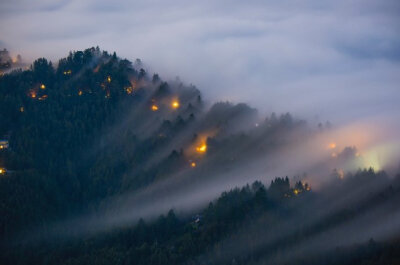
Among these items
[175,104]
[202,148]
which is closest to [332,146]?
[202,148]

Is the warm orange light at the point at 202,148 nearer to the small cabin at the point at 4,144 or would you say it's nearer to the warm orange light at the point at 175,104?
the warm orange light at the point at 175,104

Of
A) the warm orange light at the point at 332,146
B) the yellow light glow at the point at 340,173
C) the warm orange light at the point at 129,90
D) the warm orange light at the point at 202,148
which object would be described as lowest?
the yellow light glow at the point at 340,173

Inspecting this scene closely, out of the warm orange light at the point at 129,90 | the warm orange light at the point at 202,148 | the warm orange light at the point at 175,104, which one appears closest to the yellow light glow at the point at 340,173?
the warm orange light at the point at 202,148

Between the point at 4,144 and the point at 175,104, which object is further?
the point at 175,104

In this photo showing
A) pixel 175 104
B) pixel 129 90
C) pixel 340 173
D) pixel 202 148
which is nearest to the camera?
pixel 340 173

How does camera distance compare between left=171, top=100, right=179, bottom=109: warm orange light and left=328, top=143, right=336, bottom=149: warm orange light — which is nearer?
left=328, top=143, right=336, bottom=149: warm orange light

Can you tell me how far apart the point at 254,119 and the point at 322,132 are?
2081 centimetres

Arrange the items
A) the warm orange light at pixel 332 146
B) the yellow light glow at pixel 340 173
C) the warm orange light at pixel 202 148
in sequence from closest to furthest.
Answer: the yellow light glow at pixel 340 173, the warm orange light at pixel 202 148, the warm orange light at pixel 332 146

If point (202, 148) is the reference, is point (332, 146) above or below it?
below

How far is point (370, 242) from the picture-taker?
65000mm

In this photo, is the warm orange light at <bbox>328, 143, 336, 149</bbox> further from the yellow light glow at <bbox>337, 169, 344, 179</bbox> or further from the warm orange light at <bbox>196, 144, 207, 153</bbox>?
the warm orange light at <bbox>196, 144, 207, 153</bbox>

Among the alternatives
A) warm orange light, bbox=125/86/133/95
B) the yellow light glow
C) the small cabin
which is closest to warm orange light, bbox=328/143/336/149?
the yellow light glow

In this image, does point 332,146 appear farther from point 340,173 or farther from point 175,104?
point 175,104

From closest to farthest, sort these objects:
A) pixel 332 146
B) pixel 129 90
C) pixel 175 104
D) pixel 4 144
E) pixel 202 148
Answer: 1. pixel 202 148
2. pixel 4 144
3. pixel 332 146
4. pixel 175 104
5. pixel 129 90
